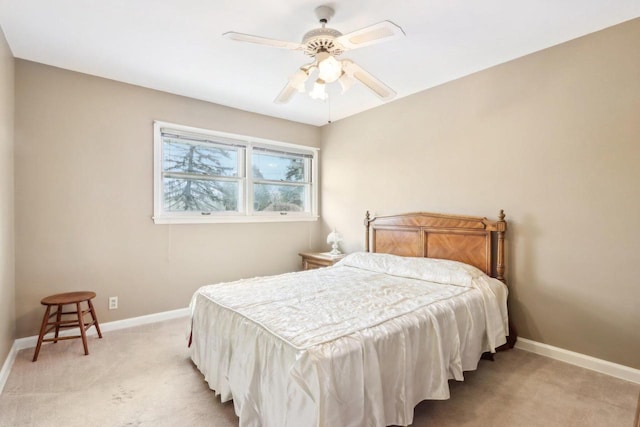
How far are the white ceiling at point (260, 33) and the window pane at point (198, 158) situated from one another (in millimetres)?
717

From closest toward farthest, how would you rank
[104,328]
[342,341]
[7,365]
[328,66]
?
[342,341] → [328,66] → [7,365] → [104,328]

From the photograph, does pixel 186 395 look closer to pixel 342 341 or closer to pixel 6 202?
pixel 342 341

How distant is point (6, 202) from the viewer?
2.50 metres

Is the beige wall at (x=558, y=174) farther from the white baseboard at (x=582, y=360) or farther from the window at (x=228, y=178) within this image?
the window at (x=228, y=178)

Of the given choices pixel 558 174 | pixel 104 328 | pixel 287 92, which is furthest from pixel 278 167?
pixel 558 174

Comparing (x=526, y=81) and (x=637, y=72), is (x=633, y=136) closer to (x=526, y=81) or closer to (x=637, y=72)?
(x=637, y=72)

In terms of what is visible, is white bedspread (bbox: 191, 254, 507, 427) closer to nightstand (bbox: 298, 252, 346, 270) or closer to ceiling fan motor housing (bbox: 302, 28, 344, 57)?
nightstand (bbox: 298, 252, 346, 270)

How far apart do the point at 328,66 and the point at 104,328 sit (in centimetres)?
328

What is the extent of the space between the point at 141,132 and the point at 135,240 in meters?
1.18

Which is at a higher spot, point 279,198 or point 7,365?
point 279,198

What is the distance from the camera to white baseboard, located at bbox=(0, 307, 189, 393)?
2.35 meters

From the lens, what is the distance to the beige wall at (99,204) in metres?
2.85

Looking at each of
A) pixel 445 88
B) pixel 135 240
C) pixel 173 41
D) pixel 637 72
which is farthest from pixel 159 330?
pixel 637 72

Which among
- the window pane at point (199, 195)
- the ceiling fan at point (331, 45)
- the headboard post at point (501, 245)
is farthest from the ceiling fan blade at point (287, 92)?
the headboard post at point (501, 245)
